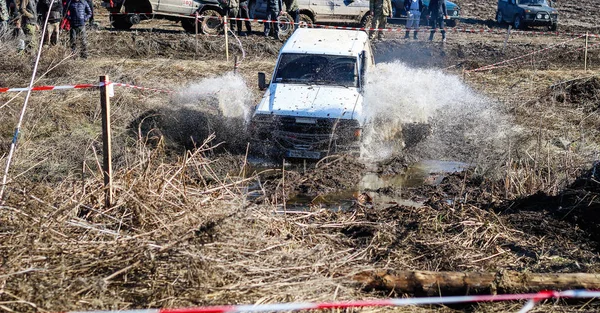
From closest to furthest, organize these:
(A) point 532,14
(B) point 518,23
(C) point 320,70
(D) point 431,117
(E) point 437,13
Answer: (C) point 320,70 → (D) point 431,117 → (E) point 437,13 → (A) point 532,14 → (B) point 518,23

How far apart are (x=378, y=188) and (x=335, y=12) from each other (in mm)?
15224

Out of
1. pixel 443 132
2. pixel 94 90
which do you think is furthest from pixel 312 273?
pixel 94 90

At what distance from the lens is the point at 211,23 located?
23.0m

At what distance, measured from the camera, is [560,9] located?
3588 centimetres

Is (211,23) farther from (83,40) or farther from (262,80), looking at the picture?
(262,80)

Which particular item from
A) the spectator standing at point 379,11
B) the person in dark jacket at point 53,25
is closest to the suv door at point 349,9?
the spectator standing at point 379,11

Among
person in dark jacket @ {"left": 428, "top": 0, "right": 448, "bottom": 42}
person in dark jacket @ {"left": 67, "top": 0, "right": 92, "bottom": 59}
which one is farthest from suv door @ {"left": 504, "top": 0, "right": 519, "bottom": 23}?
person in dark jacket @ {"left": 67, "top": 0, "right": 92, "bottom": 59}

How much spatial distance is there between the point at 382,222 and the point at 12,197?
3599 mm

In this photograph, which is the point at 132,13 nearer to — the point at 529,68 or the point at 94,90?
the point at 94,90

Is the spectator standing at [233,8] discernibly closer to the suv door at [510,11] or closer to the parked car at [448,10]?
the parked car at [448,10]

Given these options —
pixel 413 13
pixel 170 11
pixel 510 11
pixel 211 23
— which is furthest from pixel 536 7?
pixel 170 11

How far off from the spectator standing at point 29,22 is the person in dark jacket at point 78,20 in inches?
36.4

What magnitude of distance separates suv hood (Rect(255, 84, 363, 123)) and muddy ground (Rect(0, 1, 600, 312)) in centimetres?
74

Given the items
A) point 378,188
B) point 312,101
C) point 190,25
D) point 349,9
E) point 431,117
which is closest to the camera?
point 378,188
